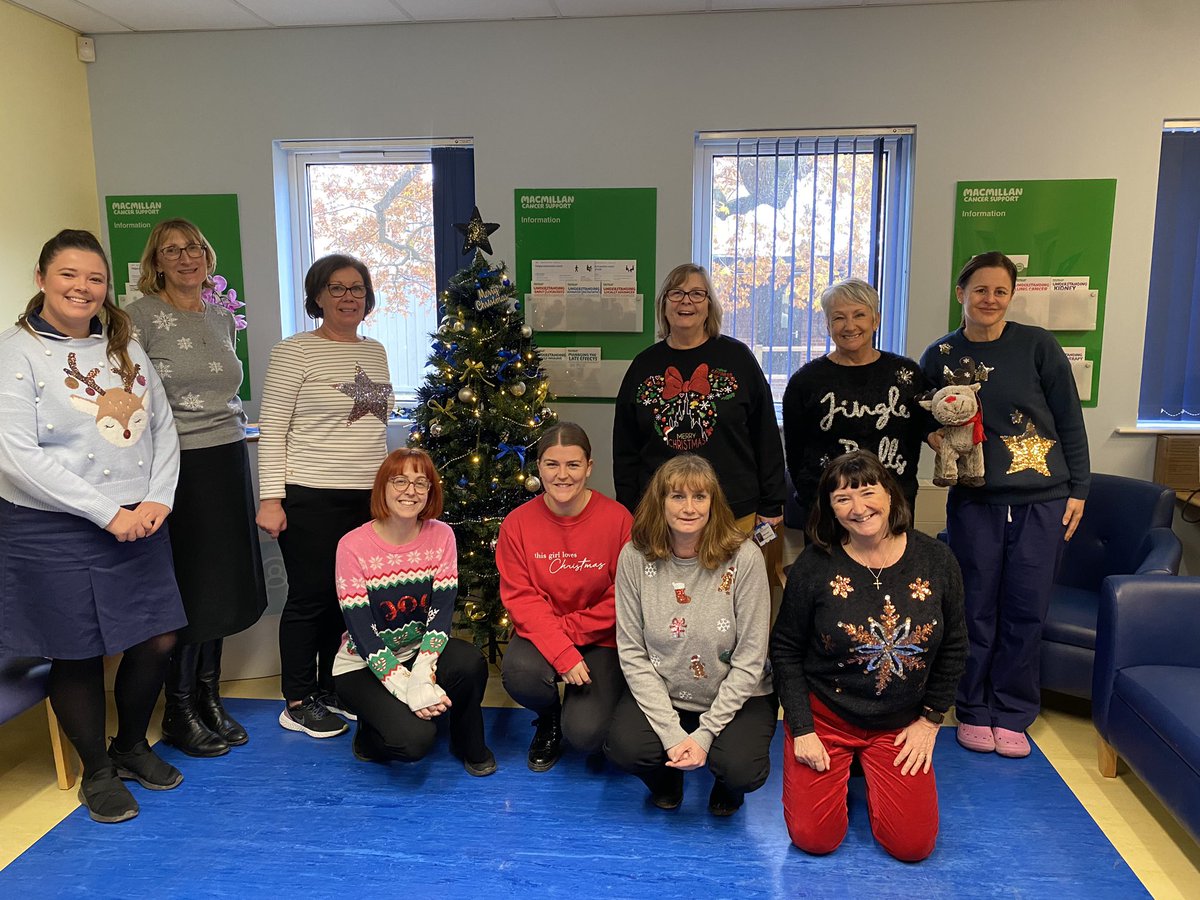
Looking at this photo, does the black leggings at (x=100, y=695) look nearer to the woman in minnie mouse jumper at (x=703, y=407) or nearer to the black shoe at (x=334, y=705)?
the black shoe at (x=334, y=705)

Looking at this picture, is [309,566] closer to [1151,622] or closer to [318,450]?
[318,450]

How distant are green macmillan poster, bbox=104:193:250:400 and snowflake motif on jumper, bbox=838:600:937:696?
3.11 metres

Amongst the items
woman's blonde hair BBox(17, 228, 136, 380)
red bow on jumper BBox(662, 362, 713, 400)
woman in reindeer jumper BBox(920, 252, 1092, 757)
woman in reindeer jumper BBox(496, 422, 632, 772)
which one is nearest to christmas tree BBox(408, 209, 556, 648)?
woman in reindeer jumper BBox(496, 422, 632, 772)

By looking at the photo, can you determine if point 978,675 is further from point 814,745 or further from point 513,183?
point 513,183

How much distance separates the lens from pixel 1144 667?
7.82 ft

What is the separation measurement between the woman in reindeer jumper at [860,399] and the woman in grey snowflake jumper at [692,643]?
0.51 m

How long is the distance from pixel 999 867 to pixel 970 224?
260cm

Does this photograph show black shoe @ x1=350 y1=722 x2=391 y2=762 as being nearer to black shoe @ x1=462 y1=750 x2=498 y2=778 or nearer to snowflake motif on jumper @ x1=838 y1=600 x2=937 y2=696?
black shoe @ x1=462 y1=750 x2=498 y2=778

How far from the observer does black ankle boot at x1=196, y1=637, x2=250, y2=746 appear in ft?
9.02

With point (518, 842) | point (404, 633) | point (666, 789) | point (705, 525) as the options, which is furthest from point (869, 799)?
point (404, 633)

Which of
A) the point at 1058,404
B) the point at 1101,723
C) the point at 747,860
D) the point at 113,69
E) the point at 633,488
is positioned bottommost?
the point at 747,860

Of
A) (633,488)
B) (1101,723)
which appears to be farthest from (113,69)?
(1101,723)

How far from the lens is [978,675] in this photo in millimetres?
2682

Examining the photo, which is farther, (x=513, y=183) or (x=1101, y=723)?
(x=513, y=183)
